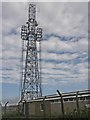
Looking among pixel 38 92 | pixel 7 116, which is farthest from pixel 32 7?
pixel 7 116

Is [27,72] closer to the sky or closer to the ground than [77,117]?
closer to the sky

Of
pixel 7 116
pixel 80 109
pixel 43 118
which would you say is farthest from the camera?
pixel 7 116

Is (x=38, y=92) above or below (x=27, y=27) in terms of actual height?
below

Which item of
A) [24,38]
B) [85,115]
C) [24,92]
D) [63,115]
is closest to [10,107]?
[63,115]

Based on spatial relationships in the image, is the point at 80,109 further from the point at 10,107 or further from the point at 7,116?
the point at 10,107

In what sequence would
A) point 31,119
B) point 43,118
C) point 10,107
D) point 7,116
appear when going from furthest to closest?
point 10,107
point 7,116
point 31,119
point 43,118

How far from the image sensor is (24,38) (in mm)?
32656

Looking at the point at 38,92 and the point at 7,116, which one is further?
the point at 38,92

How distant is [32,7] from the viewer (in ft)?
103

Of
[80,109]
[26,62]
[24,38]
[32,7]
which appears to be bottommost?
[80,109]

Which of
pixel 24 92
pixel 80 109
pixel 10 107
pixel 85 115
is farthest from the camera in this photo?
pixel 24 92

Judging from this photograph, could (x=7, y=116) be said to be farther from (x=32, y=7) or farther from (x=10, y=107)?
(x=32, y=7)

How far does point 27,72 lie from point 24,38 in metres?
4.06

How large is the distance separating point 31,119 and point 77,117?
124 inches
